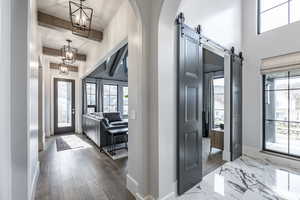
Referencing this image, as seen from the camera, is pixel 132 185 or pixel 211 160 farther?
pixel 211 160

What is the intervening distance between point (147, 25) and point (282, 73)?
3448mm

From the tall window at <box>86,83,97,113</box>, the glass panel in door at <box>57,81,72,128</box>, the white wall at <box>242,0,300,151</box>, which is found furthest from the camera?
the tall window at <box>86,83,97,113</box>

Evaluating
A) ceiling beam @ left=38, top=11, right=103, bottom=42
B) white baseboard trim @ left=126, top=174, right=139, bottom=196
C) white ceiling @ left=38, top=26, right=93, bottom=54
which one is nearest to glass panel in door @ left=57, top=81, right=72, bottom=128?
white ceiling @ left=38, top=26, right=93, bottom=54

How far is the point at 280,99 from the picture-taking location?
3.40 meters

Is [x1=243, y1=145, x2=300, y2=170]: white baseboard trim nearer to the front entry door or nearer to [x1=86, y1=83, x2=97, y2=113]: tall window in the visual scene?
[x1=86, y1=83, x2=97, y2=113]: tall window

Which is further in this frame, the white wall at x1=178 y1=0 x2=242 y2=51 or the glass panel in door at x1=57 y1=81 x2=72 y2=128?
the glass panel in door at x1=57 y1=81 x2=72 y2=128

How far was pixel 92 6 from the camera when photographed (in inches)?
116

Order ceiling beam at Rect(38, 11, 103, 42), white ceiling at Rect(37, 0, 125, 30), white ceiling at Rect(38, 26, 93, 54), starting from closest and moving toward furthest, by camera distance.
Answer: white ceiling at Rect(37, 0, 125, 30)
ceiling beam at Rect(38, 11, 103, 42)
white ceiling at Rect(38, 26, 93, 54)

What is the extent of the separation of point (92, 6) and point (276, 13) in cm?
432

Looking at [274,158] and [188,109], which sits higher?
[188,109]

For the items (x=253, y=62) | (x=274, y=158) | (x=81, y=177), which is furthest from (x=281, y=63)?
(x=81, y=177)

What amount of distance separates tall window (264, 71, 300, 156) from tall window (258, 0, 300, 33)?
1.21 meters

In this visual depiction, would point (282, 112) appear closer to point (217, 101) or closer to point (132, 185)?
point (217, 101)

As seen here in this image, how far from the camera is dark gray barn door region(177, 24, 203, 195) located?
6.70 ft
